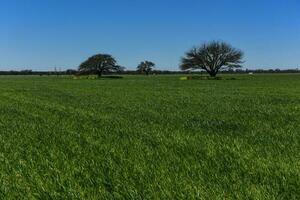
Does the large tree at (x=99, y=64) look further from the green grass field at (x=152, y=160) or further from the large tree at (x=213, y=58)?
the green grass field at (x=152, y=160)

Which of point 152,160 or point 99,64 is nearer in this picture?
point 152,160

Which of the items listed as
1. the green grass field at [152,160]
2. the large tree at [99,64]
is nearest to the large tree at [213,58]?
the large tree at [99,64]

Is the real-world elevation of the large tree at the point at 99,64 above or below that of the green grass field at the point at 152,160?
below

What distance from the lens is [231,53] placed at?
11412cm

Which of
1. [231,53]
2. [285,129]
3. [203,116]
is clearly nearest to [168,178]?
[285,129]

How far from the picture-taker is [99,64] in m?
151

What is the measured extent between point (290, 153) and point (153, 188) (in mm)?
3722

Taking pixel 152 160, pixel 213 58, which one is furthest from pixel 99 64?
pixel 152 160

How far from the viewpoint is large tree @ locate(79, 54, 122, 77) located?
150875mm

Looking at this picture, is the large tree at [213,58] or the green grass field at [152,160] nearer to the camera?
the green grass field at [152,160]

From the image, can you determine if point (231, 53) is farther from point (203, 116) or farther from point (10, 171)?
point (10, 171)

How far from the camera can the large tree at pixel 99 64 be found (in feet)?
495

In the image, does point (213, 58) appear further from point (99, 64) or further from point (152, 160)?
point (152, 160)

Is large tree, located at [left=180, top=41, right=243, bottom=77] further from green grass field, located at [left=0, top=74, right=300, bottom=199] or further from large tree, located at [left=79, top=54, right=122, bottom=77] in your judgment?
green grass field, located at [left=0, top=74, right=300, bottom=199]
